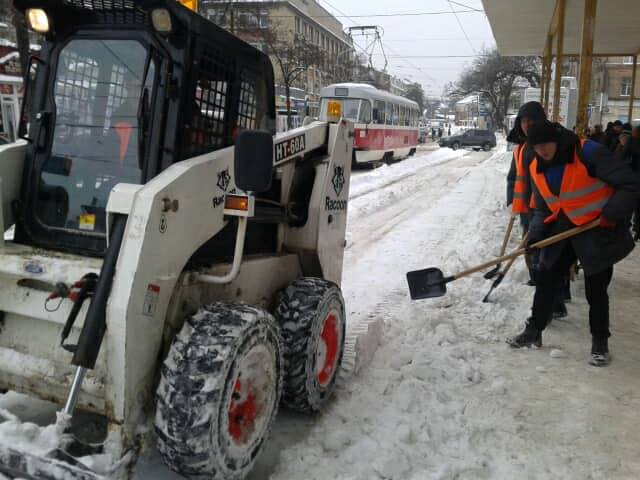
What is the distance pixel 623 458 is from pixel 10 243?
12.2ft

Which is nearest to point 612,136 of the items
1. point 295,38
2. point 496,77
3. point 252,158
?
point 252,158

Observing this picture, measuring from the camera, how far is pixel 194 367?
8.09 ft

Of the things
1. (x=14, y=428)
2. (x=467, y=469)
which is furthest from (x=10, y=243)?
(x=467, y=469)

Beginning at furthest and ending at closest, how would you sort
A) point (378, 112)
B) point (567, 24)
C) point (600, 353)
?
point (378, 112) < point (567, 24) < point (600, 353)

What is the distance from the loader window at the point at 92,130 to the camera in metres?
2.99

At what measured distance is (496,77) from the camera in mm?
52875

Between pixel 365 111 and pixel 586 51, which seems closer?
pixel 586 51

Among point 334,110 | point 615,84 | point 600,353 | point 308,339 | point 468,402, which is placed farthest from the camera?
point 615,84

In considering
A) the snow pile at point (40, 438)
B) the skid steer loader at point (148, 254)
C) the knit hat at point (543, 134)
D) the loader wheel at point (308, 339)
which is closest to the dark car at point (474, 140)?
the knit hat at point (543, 134)

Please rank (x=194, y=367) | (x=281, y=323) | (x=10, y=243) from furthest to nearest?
(x=281, y=323) → (x=10, y=243) → (x=194, y=367)

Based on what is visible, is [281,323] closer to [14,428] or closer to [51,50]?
[14,428]

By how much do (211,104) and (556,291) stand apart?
3.36 meters

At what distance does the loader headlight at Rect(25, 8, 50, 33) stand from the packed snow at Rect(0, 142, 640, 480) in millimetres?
2159

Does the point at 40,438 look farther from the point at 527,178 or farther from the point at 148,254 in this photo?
the point at 527,178
